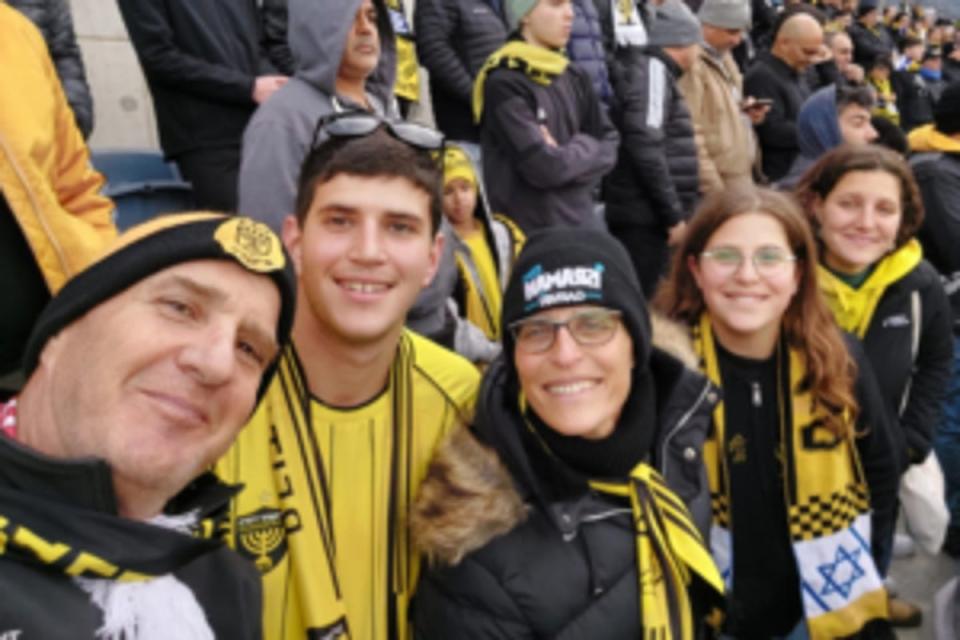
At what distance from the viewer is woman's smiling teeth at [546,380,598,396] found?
194 cm

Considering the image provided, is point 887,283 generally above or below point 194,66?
below

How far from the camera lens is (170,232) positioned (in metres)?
1.44

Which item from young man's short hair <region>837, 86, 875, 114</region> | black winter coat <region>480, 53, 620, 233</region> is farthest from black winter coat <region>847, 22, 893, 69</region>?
black winter coat <region>480, 53, 620, 233</region>

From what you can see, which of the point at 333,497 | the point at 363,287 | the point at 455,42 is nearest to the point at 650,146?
the point at 455,42

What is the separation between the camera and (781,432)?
2703mm

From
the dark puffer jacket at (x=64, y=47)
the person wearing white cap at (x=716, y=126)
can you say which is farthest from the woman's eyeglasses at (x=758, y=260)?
the person wearing white cap at (x=716, y=126)

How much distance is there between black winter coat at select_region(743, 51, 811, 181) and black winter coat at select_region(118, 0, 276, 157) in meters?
4.24

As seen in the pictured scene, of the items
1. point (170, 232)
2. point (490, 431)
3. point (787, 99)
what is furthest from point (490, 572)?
point (787, 99)

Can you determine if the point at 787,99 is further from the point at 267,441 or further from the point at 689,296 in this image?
the point at 267,441

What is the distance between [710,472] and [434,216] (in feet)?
4.09

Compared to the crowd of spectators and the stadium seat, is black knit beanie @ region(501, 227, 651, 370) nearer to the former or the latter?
the crowd of spectators

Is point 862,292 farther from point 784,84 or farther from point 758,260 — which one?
point 784,84

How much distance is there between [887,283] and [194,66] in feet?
9.65

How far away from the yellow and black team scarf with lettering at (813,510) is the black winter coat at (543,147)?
165 cm
